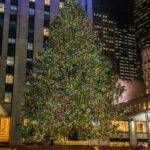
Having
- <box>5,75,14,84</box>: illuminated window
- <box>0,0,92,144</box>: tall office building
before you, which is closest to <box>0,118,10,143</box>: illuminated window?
<box>0,0,92,144</box>: tall office building

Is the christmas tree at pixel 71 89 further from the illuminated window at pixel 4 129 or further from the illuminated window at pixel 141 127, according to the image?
the illuminated window at pixel 141 127

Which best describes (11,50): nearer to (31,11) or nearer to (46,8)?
(31,11)

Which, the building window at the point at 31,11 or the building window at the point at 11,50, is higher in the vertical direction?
the building window at the point at 31,11

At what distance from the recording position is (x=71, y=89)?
29312 mm

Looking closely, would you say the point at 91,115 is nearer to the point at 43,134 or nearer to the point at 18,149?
the point at 43,134

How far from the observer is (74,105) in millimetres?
28797

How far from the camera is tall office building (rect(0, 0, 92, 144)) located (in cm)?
5431

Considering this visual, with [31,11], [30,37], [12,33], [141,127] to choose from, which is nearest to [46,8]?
[31,11]

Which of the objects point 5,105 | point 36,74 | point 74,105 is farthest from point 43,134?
point 5,105

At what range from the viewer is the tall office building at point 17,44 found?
54.3 m

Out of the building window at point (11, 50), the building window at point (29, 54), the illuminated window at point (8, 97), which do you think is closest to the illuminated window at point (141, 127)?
the building window at point (29, 54)

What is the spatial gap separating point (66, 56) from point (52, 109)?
5.87 m

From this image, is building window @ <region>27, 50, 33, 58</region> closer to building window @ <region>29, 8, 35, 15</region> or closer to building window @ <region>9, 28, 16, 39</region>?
building window @ <region>9, 28, 16, 39</region>

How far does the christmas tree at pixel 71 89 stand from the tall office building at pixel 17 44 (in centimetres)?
2152
